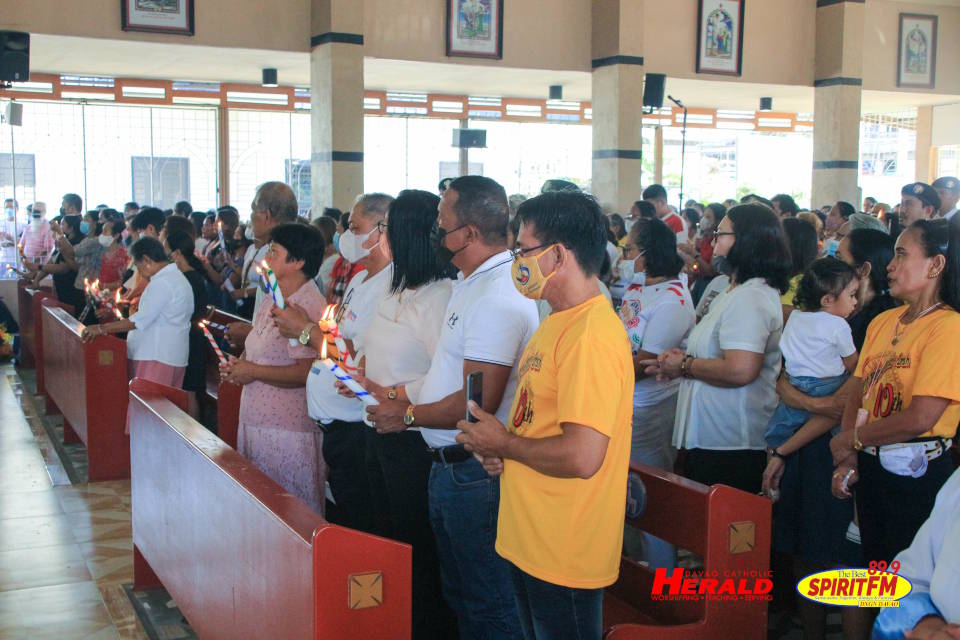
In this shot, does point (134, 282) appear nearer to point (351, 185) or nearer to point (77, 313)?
point (77, 313)

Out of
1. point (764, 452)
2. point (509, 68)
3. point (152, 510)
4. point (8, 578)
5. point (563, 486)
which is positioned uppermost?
point (509, 68)

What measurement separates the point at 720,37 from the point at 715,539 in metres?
12.6

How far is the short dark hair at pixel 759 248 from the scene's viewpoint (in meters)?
3.56

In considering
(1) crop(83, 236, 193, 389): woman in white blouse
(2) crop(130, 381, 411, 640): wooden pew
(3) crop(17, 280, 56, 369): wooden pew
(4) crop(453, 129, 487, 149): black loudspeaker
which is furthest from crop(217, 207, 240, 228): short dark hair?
(4) crop(453, 129, 487, 149): black loudspeaker

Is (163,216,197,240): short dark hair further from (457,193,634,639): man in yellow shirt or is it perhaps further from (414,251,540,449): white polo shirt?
(457,193,634,639): man in yellow shirt

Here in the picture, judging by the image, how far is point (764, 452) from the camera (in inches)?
145

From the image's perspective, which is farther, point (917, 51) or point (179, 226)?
point (917, 51)

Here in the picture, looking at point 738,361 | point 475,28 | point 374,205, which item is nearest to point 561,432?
point 738,361

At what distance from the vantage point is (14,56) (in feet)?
32.7

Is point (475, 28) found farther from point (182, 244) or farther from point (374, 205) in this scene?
point (374, 205)

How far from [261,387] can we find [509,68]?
9910 millimetres

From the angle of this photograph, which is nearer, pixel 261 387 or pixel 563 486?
pixel 563 486

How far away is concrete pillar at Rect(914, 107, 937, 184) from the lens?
1834 cm

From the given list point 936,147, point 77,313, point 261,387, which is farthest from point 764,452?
point 936,147
